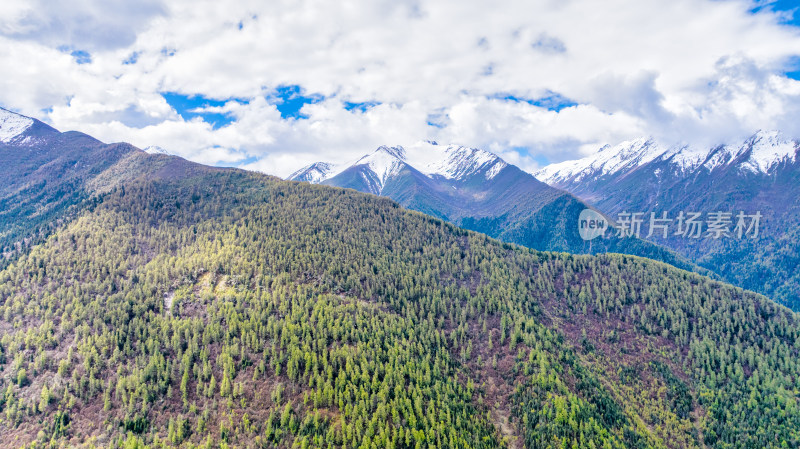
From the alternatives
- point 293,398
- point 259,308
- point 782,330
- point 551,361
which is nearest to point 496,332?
point 551,361

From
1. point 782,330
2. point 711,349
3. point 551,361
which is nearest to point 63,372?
point 551,361

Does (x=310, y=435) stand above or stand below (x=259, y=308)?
below

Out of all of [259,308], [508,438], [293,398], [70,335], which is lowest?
[508,438]

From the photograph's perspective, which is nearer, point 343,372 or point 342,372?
point 343,372

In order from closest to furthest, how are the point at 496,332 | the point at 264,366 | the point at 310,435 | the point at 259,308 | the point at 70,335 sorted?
the point at 310,435
the point at 264,366
the point at 70,335
the point at 259,308
the point at 496,332

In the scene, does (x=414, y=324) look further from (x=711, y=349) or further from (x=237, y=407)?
(x=711, y=349)

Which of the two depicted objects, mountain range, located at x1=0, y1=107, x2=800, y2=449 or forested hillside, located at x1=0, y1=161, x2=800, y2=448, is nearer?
mountain range, located at x1=0, y1=107, x2=800, y2=449

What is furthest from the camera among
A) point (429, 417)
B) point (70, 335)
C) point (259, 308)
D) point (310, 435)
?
point (259, 308)

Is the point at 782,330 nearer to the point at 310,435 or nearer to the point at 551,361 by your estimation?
the point at 551,361

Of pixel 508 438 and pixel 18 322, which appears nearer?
pixel 508 438

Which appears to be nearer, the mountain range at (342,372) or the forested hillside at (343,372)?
the mountain range at (342,372)
